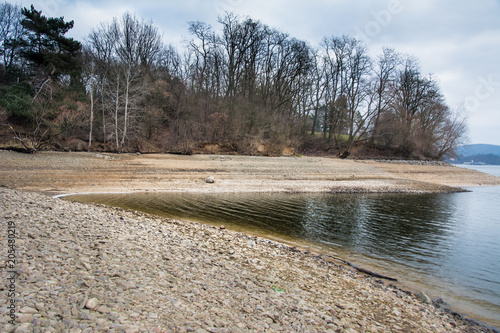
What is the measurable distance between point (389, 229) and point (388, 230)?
222 mm

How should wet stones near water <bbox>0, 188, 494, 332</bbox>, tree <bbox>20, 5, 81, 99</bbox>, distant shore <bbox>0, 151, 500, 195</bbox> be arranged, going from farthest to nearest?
tree <bbox>20, 5, 81, 99</bbox> → distant shore <bbox>0, 151, 500, 195</bbox> → wet stones near water <bbox>0, 188, 494, 332</bbox>

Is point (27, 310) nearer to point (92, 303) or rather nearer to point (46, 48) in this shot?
point (92, 303)

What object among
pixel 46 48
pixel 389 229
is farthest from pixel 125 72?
pixel 389 229

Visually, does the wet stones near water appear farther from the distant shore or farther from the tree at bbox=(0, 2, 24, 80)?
the tree at bbox=(0, 2, 24, 80)

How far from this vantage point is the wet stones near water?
3.28 m

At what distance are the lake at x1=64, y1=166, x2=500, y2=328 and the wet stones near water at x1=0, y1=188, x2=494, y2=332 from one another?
1493 millimetres

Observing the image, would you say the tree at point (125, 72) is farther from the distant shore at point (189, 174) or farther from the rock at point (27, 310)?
the rock at point (27, 310)

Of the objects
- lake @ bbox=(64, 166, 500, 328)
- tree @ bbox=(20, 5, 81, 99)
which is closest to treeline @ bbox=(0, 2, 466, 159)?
tree @ bbox=(20, 5, 81, 99)

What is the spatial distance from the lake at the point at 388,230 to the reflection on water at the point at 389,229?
16 millimetres

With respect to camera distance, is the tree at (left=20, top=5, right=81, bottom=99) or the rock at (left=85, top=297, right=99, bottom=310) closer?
the rock at (left=85, top=297, right=99, bottom=310)

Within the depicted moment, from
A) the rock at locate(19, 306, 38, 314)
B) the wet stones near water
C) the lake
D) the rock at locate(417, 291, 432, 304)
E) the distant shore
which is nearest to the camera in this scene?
the rock at locate(19, 306, 38, 314)

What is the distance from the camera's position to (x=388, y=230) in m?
11.2

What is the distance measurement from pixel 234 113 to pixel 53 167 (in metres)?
20.1

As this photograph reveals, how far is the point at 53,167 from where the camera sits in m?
18.0
